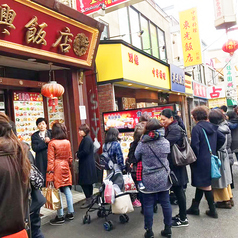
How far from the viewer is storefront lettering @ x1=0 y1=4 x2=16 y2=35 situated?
418cm

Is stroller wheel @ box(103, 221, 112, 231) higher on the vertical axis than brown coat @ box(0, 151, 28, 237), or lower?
lower

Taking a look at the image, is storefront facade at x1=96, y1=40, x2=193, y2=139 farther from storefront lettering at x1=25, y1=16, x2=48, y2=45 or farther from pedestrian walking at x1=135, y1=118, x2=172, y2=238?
storefront lettering at x1=25, y1=16, x2=48, y2=45

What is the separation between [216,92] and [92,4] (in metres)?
16.5

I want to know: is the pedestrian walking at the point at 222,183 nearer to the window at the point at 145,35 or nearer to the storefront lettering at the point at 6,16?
the storefront lettering at the point at 6,16

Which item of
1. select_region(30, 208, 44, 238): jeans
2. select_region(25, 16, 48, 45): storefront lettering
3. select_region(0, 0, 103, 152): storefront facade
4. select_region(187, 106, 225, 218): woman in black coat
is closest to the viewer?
select_region(30, 208, 44, 238): jeans

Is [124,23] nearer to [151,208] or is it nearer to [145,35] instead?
[145,35]

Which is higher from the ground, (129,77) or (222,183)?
(129,77)

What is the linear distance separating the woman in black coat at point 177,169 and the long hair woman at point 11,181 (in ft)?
8.33

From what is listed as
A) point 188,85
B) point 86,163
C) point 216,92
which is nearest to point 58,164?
point 86,163

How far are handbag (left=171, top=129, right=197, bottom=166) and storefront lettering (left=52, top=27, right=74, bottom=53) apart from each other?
3.46 m

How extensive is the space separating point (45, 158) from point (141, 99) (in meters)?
6.55

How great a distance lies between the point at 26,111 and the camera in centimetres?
619

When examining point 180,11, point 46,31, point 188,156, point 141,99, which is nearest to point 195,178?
point 188,156

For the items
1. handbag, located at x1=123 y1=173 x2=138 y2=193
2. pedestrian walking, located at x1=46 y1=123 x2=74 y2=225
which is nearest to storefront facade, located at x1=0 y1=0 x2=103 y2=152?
pedestrian walking, located at x1=46 y1=123 x2=74 y2=225
